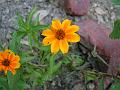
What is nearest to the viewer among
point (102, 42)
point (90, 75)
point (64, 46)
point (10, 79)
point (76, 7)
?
point (64, 46)

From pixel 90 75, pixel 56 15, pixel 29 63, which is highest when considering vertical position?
pixel 56 15

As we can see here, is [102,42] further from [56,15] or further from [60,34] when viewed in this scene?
[60,34]

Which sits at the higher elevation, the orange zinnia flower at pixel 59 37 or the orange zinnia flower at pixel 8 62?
the orange zinnia flower at pixel 59 37

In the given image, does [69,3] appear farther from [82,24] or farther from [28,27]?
[28,27]

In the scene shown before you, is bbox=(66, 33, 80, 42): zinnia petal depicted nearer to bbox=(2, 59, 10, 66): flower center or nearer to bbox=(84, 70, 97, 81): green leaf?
bbox=(2, 59, 10, 66): flower center

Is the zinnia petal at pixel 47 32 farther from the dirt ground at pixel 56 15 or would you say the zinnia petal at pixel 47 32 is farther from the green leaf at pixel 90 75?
the dirt ground at pixel 56 15

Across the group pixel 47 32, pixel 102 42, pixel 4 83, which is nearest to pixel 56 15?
pixel 102 42

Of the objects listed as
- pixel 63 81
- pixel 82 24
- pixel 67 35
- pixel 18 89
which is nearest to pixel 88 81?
pixel 63 81

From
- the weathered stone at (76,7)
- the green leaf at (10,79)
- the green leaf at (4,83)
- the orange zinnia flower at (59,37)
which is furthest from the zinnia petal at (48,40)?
the weathered stone at (76,7)
